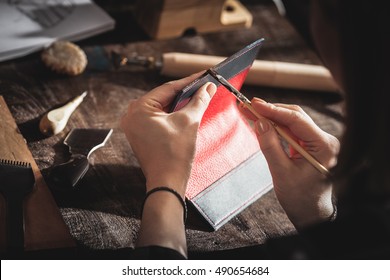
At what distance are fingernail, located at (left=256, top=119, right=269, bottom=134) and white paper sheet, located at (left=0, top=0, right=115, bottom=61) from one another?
55cm

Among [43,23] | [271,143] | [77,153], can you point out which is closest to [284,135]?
[271,143]

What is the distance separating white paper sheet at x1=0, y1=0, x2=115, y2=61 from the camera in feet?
4.13

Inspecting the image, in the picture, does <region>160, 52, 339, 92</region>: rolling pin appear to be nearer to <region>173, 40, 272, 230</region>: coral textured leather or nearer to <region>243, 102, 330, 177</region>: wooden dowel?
<region>173, 40, 272, 230</region>: coral textured leather

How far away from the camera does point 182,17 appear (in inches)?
55.6

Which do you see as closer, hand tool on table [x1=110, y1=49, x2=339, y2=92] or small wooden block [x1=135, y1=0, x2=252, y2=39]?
hand tool on table [x1=110, y1=49, x2=339, y2=92]

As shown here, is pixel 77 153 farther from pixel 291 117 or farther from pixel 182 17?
pixel 182 17

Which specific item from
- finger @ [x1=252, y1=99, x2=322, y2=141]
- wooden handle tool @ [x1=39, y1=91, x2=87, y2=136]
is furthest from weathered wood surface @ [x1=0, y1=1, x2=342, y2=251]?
finger @ [x1=252, y1=99, x2=322, y2=141]

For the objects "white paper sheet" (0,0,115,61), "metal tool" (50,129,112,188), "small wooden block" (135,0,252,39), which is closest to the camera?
"metal tool" (50,129,112,188)

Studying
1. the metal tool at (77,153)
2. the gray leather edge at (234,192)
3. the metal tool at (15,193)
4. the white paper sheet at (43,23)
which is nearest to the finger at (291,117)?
the gray leather edge at (234,192)

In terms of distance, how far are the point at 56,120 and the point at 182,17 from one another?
48cm

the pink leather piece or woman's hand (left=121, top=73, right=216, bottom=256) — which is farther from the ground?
woman's hand (left=121, top=73, right=216, bottom=256)

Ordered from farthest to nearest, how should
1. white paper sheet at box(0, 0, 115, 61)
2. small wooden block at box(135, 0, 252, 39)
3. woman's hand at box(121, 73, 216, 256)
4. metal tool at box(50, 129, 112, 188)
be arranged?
small wooden block at box(135, 0, 252, 39) < white paper sheet at box(0, 0, 115, 61) < metal tool at box(50, 129, 112, 188) < woman's hand at box(121, 73, 216, 256)

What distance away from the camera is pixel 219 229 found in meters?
0.98
